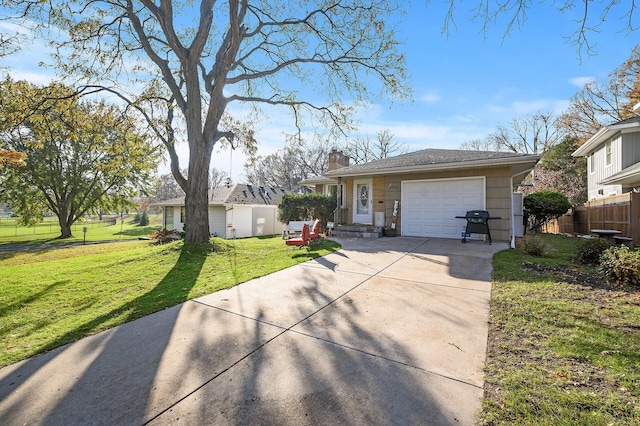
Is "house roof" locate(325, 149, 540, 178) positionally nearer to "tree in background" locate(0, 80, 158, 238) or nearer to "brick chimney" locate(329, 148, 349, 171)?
"brick chimney" locate(329, 148, 349, 171)

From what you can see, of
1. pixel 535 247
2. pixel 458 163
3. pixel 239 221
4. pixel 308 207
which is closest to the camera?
pixel 535 247

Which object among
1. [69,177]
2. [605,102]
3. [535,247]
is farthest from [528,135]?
[69,177]

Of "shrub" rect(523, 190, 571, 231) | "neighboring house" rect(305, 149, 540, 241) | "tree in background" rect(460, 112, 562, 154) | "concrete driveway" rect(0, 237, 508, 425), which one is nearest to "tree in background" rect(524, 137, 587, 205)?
"tree in background" rect(460, 112, 562, 154)

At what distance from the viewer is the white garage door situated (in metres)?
10.0

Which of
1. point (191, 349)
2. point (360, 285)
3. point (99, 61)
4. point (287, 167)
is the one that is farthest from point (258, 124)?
point (287, 167)

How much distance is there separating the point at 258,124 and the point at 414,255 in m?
9.57

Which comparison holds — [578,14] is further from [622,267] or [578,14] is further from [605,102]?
[605,102]

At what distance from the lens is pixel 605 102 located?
19.8 metres

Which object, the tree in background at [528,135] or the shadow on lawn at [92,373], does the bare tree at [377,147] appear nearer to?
the tree in background at [528,135]

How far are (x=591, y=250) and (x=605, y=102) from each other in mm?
21874

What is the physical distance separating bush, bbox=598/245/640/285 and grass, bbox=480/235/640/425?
0.63 ft

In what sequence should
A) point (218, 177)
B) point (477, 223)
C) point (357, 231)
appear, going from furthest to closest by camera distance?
point (218, 177) < point (357, 231) < point (477, 223)

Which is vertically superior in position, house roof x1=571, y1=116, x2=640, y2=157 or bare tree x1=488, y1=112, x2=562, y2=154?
bare tree x1=488, y1=112, x2=562, y2=154

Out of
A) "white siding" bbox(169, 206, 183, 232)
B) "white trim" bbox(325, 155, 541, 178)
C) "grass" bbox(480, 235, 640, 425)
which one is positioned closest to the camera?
"grass" bbox(480, 235, 640, 425)
